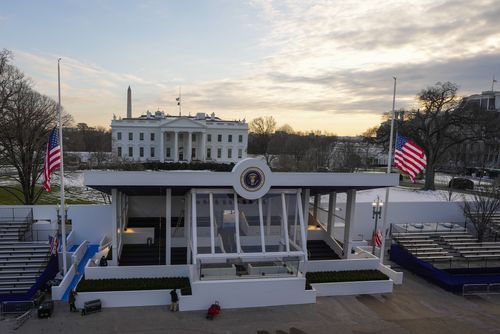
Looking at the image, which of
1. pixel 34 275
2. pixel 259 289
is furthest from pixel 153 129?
pixel 259 289

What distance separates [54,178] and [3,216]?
26.8m

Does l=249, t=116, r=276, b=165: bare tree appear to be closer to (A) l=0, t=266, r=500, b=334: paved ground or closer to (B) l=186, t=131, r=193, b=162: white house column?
(B) l=186, t=131, r=193, b=162: white house column

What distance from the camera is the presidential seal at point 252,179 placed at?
1598 centimetres

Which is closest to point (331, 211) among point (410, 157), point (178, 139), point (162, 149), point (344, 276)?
point (344, 276)

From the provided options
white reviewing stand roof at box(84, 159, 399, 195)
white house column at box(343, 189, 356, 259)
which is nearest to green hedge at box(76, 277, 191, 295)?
white reviewing stand roof at box(84, 159, 399, 195)

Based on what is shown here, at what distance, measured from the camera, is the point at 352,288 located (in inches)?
647

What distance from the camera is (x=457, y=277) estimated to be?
683 inches

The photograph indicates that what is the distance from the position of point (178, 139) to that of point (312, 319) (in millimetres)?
66745

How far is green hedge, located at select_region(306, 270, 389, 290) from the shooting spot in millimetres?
16500

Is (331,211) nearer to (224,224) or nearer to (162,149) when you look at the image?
(224,224)

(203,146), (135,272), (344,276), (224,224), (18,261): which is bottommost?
(344,276)

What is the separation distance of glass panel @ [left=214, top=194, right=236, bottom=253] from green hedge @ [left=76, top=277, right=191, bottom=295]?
2512 millimetres

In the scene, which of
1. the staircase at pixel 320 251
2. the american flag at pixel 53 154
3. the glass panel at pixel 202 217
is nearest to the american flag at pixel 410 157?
the staircase at pixel 320 251

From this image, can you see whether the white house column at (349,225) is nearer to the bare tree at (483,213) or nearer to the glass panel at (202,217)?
the glass panel at (202,217)
